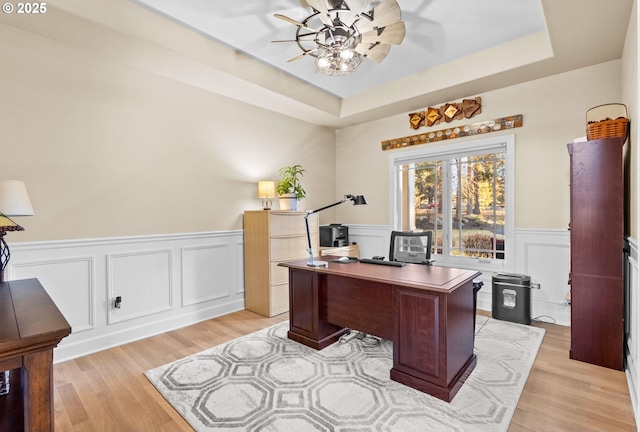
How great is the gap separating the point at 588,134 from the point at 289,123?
3.42 metres

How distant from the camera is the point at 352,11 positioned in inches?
84.0

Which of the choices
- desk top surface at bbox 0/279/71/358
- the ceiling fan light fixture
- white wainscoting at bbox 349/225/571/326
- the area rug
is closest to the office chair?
the area rug

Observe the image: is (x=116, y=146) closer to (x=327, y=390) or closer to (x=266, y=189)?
(x=266, y=189)

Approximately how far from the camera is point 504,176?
12.3 feet

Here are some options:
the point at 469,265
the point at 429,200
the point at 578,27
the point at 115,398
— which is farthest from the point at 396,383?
the point at 578,27

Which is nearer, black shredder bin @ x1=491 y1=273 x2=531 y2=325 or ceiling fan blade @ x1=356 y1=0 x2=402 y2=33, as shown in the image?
ceiling fan blade @ x1=356 y1=0 x2=402 y2=33

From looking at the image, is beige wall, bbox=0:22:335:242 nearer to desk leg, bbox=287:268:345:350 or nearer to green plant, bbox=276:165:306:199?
green plant, bbox=276:165:306:199

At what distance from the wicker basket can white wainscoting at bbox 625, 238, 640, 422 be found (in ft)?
2.73

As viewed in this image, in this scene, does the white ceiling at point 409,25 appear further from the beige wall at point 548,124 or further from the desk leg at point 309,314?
the desk leg at point 309,314

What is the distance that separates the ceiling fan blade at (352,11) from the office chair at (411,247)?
2049mm

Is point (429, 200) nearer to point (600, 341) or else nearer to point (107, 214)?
point (600, 341)

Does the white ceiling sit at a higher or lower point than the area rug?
higher

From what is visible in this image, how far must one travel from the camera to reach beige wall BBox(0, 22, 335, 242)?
Answer: 252 centimetres

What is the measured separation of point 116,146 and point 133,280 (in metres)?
1.30
